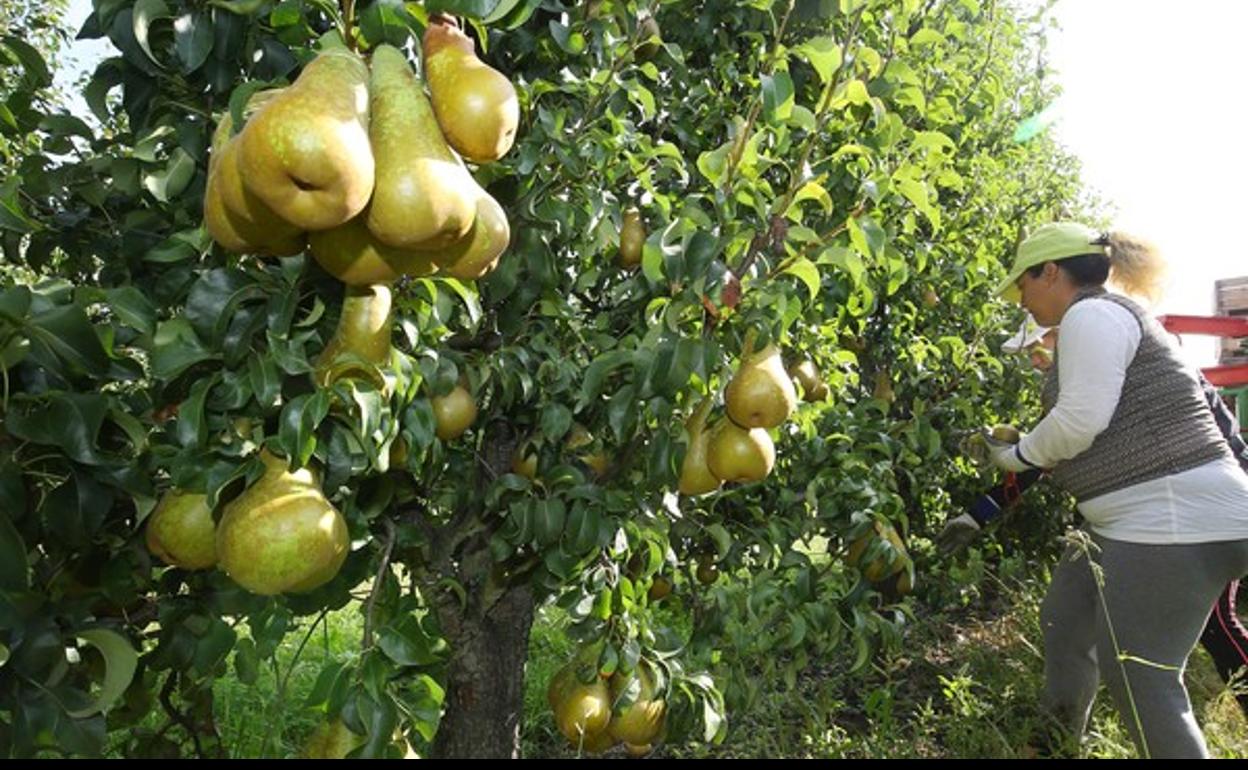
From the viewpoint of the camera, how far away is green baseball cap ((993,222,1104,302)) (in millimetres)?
2656

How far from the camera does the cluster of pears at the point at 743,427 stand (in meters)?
1.79

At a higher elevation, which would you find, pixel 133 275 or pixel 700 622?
pixel 133 275

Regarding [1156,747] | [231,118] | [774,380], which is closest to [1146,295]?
[1156,747]

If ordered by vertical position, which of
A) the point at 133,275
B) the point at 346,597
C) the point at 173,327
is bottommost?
the point at 346,597

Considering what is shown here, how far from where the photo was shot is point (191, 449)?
1.18 metres

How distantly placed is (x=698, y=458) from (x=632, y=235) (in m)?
0.61

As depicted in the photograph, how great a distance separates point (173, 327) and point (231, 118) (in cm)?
29

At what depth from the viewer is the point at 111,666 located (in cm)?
126

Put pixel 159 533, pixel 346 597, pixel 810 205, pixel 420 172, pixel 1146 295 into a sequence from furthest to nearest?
pixel 1146 295 → pixel 810 205 → pixel 346 597 → pixel 159 533 → pixel 420 172

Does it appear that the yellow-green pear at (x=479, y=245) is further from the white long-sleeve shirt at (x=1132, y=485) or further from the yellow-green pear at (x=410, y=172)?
the white long-sleeve shirt at (x=1132, y=485)

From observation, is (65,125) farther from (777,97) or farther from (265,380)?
(777,97)

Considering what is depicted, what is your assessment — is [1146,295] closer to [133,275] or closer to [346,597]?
[346,597]

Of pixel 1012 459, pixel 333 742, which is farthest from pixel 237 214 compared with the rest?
pixel 1012 459

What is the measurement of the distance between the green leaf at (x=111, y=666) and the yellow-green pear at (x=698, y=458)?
3.40 ft
